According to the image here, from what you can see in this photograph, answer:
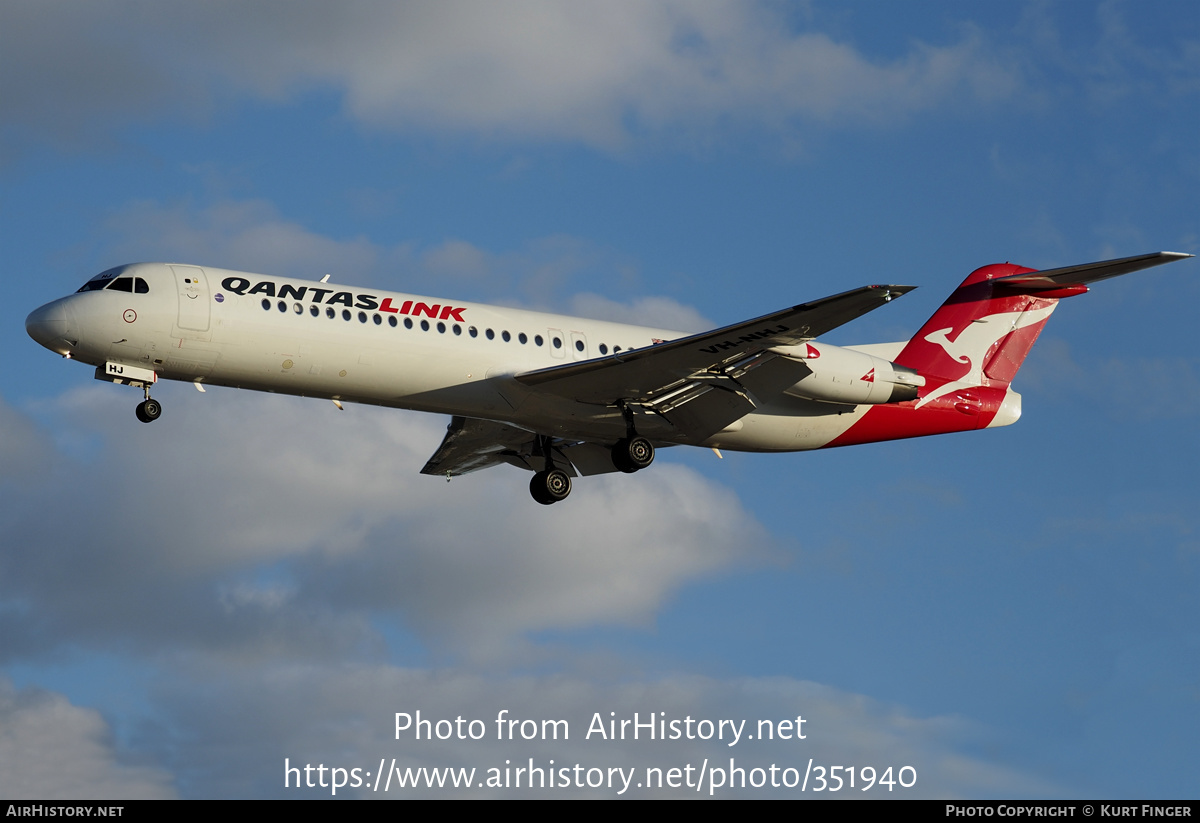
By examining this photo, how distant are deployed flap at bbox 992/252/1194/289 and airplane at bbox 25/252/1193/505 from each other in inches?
2.1

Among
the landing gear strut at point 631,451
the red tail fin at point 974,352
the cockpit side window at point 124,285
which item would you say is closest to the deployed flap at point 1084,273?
the red tail fin at point 974,352

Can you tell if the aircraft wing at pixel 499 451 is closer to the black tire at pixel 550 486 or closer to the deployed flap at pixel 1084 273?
the black tire at pixel 550 486

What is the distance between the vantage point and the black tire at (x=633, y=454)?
2772cm

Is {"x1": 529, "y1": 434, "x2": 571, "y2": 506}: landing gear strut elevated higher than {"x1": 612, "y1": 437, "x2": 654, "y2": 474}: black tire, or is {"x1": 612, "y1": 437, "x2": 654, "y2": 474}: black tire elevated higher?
{"x1": 529, "y1": 434, "x2": 571, "y2": 506}: landing gear strut

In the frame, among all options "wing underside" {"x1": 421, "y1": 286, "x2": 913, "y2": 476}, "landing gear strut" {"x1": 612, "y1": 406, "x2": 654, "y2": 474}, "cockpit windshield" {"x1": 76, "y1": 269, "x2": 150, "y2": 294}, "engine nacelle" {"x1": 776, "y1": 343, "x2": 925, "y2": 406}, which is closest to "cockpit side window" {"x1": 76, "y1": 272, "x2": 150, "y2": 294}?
"cockpit windshield" {"x1": 76, "y1": 269, "x2": 150, "y2": 294}

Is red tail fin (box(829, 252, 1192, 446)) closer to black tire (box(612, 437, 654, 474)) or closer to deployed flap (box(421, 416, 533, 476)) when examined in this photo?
black tire (box(612, 437, 654, 474))

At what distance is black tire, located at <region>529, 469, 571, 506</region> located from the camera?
1167 inches

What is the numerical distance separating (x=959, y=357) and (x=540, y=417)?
10.6 metres

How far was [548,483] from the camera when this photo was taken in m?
29.6

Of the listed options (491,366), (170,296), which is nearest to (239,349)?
(170,296)

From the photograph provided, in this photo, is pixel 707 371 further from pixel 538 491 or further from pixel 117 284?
pixel 117 284

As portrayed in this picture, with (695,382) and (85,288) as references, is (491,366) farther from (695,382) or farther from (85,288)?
(85,288)

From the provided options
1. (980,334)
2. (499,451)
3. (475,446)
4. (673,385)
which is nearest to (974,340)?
(980,334)

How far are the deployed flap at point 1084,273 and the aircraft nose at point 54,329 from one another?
1955cm
